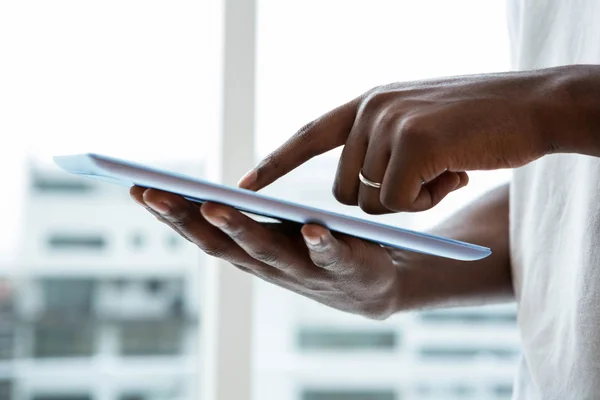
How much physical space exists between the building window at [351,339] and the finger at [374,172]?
1.36 metres

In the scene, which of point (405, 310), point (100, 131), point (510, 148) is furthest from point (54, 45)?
point (510, 148)

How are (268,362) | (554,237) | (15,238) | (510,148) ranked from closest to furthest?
(510,148)
(554,237)
(15,238)
(268,362)

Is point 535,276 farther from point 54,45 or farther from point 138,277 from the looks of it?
point 54,45

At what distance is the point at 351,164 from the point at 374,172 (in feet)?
0.10

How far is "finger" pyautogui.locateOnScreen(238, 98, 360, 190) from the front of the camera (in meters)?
0.54

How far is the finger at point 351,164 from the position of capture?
0.50 metres

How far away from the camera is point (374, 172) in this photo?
1.60 feet

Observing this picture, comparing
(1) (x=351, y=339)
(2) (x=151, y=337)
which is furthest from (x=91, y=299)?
(1) (x=351, y=339)

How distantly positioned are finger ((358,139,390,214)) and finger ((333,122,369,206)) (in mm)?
11

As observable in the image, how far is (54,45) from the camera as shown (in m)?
1.60

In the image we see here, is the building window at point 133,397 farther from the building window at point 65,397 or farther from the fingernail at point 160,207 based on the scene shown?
the fingernail at point 160,207

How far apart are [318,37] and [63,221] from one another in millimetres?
764

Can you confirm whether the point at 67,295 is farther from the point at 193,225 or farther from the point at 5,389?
the point at 193,225

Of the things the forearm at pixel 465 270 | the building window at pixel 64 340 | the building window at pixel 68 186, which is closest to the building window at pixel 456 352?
the building window at pixel 64 340
